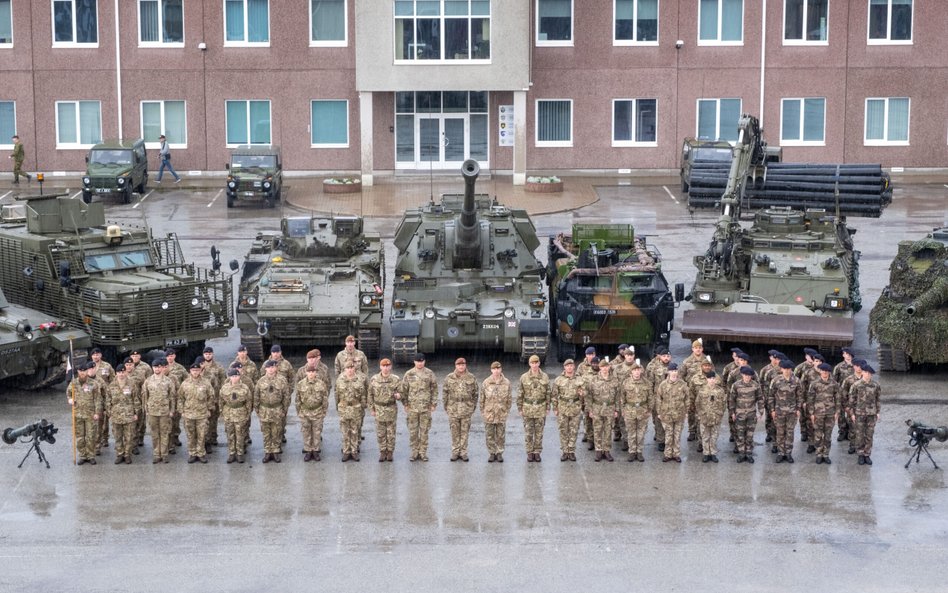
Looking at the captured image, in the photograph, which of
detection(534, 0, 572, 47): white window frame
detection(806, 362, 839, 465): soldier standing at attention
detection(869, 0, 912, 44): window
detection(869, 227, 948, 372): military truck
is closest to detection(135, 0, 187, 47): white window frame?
detection(534, 0, 572, 47): white window frame

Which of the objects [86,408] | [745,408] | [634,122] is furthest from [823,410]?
[634,122]

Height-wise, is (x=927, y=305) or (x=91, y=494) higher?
(x=927, y=305)

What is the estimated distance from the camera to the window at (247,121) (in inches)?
A: 1793

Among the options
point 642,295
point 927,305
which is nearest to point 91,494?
point 642,295

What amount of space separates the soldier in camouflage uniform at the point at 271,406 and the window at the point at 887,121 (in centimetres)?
3161

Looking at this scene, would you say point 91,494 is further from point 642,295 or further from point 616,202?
point 616,202

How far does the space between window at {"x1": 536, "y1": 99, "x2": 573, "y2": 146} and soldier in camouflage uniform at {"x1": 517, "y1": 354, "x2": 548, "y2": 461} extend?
2864 cm

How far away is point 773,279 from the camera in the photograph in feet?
79.2

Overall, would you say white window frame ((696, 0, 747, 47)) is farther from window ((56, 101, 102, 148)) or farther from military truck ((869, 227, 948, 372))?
military truck ((869, 227, 948, 372))

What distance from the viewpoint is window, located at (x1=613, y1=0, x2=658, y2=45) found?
149 feet

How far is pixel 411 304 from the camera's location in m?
23.5

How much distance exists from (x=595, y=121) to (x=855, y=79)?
303 inches

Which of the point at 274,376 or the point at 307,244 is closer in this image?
the point at 274,376

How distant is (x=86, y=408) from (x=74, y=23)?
96.4 ft
